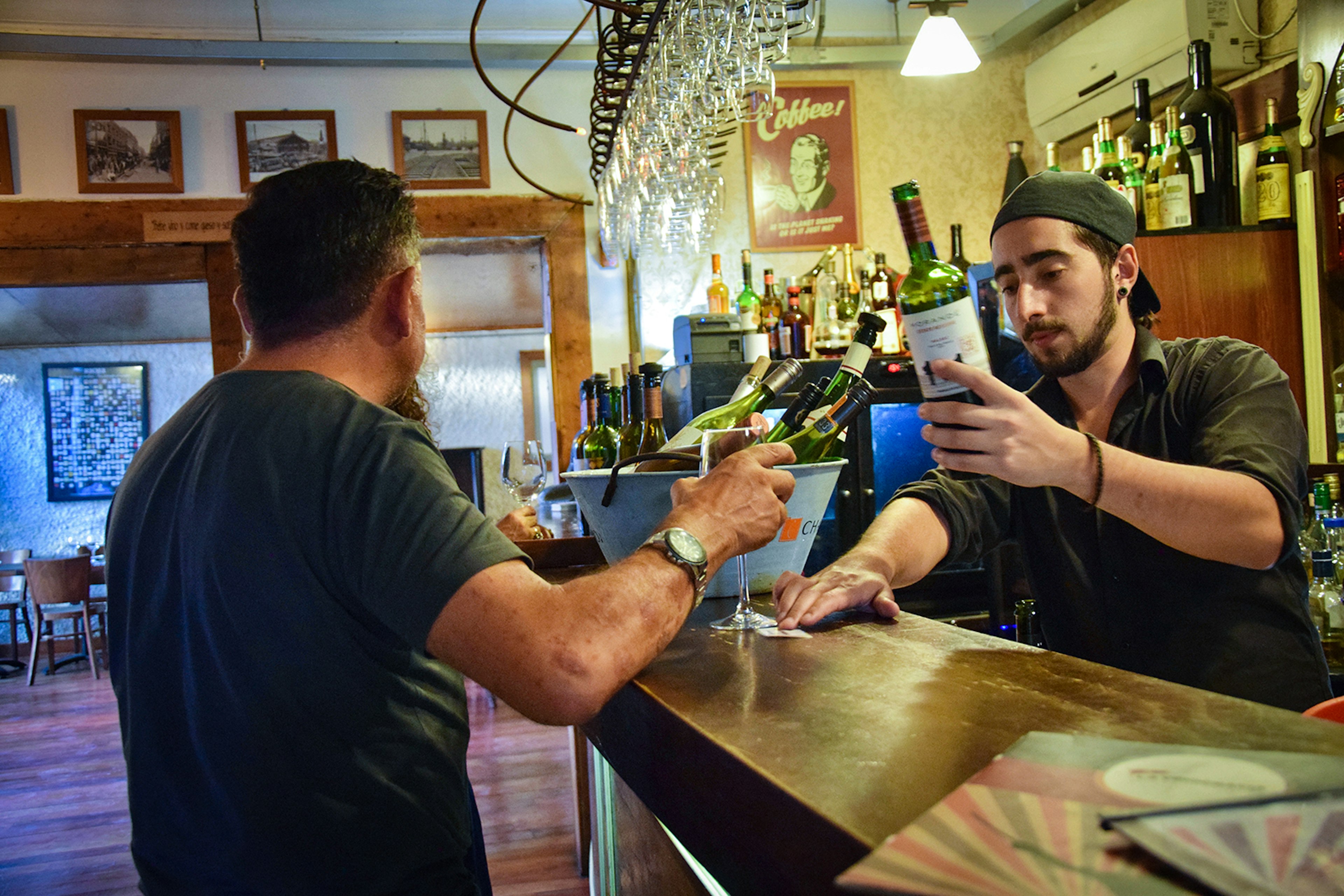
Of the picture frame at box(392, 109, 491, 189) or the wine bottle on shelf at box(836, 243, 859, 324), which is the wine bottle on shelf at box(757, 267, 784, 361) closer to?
the wine bottle on shelf at box(836, 243, 859, 324)

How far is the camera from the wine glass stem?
1294mm

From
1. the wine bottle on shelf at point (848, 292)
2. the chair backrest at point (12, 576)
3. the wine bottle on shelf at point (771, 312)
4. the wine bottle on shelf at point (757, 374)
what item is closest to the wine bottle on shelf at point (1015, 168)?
the wine bottle on shelf at point (848, 292)

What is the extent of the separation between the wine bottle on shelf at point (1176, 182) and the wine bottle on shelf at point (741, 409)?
1.80m

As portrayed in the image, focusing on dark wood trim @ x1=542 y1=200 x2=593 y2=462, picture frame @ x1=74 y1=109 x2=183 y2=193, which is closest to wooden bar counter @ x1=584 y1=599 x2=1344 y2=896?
dark wood trim @ x1=542 y1=200 x2=593 y2=462

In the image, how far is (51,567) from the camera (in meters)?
7.01

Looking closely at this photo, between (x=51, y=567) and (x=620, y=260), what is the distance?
17.2 ft

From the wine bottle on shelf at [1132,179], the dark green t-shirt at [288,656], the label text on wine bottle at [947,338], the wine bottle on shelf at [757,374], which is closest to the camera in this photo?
the dark green t-shirt at [288,656]

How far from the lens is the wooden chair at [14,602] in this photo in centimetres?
772

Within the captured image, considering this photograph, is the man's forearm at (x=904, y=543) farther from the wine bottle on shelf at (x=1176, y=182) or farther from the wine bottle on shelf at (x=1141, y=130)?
the wine bottle on shelf at (x=1141, y=130)

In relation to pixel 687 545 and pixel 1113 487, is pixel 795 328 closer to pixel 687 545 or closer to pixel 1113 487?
pixel 1113 487

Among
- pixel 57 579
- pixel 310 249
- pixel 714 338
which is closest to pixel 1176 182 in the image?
pixel 714 338

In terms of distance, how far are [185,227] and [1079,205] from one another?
13.7 ft

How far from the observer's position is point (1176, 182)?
2.85 meters

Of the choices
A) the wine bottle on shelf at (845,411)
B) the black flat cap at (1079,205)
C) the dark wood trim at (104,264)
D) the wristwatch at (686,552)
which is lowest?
the wristwatch at (686,552)
